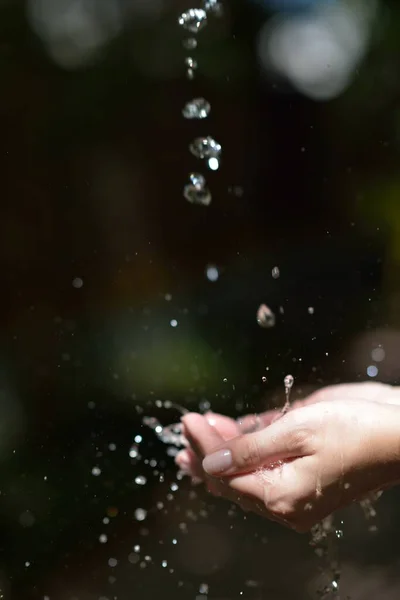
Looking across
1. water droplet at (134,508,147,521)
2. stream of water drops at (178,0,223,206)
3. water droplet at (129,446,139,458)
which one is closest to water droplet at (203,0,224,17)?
stream of water drops at (178,0,223,206)

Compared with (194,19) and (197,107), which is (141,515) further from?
(194,19)

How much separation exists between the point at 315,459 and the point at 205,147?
138cm

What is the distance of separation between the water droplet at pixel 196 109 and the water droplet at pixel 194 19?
17 centimetres

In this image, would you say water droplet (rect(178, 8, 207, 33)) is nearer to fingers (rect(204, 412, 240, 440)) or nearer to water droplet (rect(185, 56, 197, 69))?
water droplet (rect(185, 56, 197, 69))

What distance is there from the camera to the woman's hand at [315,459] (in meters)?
0.50

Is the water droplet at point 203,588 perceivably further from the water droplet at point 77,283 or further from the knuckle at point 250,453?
the water droplet at point 77,283

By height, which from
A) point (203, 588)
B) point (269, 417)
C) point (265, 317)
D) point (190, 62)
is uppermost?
point (190, 62)

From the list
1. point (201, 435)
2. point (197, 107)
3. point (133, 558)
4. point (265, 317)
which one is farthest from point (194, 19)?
point (201, 435)

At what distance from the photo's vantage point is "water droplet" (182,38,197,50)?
1643 mm

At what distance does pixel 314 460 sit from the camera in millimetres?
501

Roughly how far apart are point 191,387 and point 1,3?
995 mm

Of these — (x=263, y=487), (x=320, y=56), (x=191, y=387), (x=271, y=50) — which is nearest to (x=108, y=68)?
(x=271, y=50)

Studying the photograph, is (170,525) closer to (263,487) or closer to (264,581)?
(264,581)

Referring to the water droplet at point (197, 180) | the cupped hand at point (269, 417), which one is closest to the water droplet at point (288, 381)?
the cupped hand at point (269, 417)
